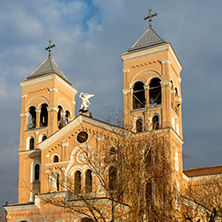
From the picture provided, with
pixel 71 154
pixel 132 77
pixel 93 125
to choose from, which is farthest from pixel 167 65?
pixel 71 154

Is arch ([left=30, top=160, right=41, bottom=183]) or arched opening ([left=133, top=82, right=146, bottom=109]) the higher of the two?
arched opening ([left=133, top=82, right=146, bottom=109])

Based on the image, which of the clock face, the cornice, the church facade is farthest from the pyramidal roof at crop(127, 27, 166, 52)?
the clock face

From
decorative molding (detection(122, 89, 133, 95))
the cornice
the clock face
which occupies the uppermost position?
the cornice

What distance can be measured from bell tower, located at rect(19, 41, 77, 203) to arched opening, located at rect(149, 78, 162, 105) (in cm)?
905

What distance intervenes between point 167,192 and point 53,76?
1717cm

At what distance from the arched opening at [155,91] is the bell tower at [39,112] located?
905cm

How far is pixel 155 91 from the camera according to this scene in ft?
120

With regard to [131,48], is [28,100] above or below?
below

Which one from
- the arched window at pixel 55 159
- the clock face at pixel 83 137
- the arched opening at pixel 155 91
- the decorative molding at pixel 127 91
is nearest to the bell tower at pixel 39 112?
the arched window at pixel 55 159

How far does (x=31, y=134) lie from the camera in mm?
39781

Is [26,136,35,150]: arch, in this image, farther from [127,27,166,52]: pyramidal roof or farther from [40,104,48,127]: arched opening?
[127,27,166,52]: pyramidal roof

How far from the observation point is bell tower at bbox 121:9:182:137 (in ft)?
113

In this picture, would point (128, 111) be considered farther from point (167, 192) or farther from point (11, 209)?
point (11, 209)

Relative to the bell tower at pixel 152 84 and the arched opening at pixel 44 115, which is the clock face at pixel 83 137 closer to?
the bell tower at pixel 152 84
